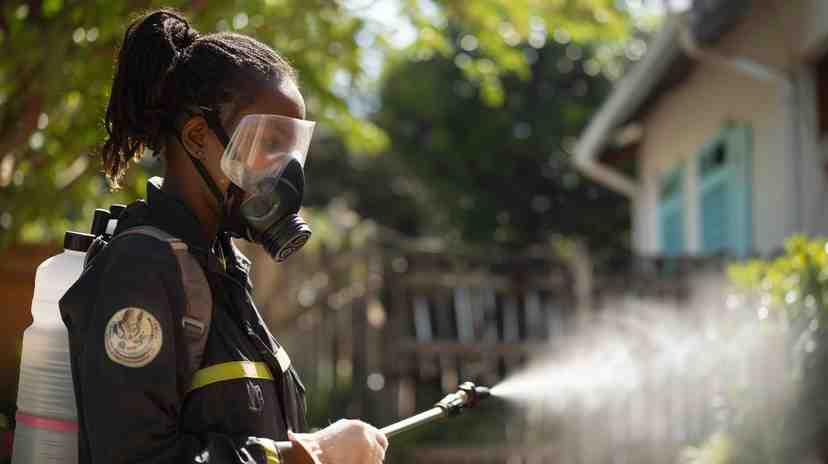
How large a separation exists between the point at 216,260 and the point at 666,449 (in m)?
5.83

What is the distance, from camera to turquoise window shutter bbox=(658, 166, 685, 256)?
1299 centimetres

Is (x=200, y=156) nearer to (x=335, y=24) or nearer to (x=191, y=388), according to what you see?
(x=191, y=388)

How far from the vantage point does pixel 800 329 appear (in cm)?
457

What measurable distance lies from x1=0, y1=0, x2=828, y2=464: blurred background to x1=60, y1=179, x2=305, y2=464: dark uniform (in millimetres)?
1866

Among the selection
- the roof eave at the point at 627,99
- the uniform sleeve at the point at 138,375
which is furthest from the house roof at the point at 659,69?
the uniform sleeve at the point at 138,375

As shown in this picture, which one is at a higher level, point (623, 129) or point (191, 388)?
point (623, 129)

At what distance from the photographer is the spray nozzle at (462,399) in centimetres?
224

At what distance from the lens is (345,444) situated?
190cm

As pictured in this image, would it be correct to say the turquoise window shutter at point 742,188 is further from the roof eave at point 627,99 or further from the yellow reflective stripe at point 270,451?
the yellow reflective stripe at point 270,451

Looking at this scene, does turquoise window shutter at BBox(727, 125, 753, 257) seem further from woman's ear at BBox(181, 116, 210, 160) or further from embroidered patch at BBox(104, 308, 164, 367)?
embroidered patch at BBox(104, 308, 164, 367)

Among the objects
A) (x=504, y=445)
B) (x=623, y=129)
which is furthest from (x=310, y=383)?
(x=623, y=129)

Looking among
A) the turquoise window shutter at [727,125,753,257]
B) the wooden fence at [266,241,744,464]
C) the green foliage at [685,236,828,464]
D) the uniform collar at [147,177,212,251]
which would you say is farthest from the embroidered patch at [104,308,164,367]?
the turquoise window shutter at [727,125,753,257]

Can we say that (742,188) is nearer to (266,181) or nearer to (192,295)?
(266,181)

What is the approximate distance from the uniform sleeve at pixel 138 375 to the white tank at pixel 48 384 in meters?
0.14
